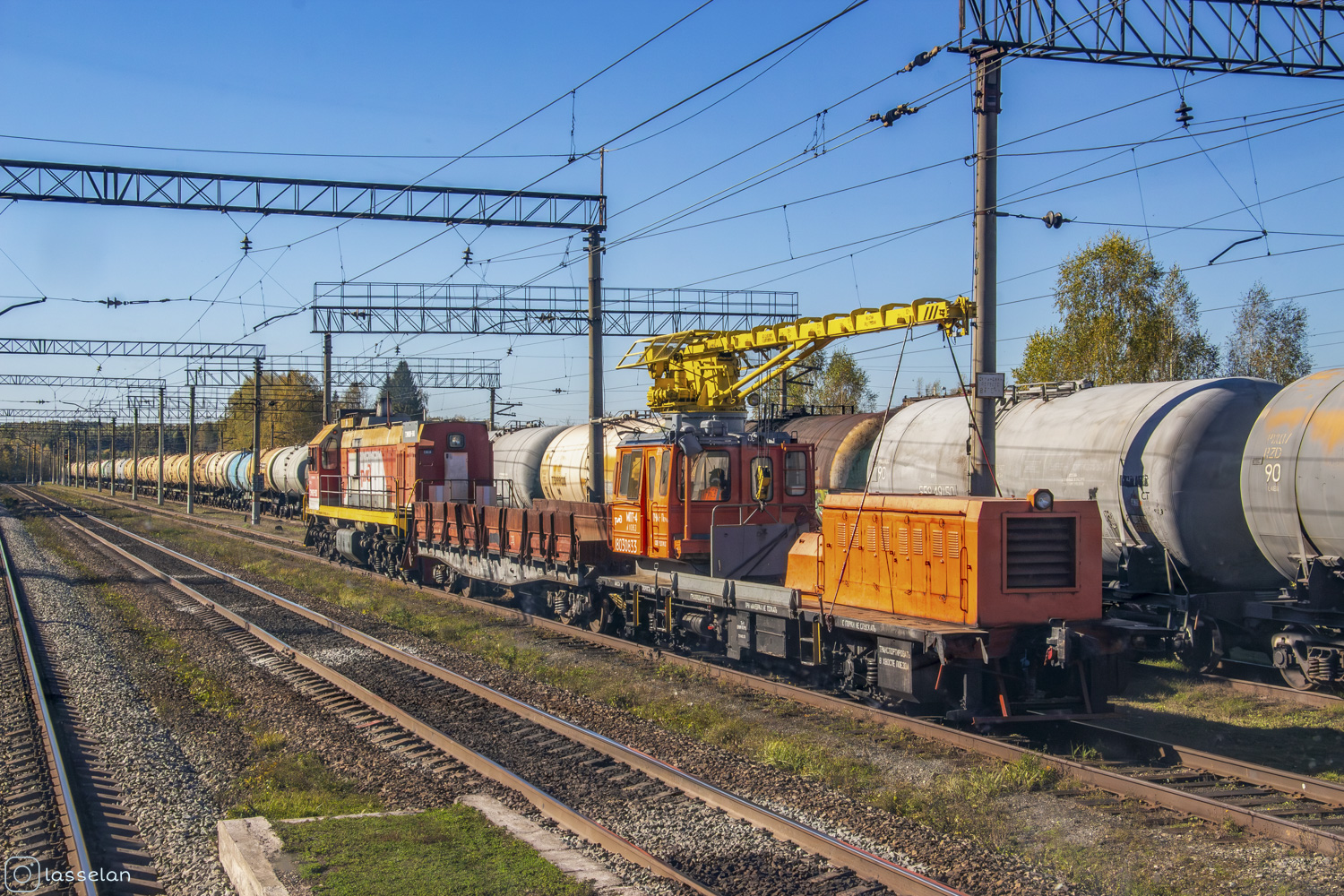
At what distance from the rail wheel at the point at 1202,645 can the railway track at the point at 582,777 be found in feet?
27.2

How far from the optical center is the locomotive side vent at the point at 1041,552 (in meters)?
9.79

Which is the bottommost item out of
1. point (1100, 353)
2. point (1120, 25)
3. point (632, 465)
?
point (632, 465)

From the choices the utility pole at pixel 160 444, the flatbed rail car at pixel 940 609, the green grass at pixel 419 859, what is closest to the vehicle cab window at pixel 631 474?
the flatbed rail car at pixel 940 609

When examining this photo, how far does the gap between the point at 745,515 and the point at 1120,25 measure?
8.33 metres

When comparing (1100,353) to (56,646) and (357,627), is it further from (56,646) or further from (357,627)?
(56,646)

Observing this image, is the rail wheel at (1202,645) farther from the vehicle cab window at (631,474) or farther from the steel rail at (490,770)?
the steel rail at (490,770)

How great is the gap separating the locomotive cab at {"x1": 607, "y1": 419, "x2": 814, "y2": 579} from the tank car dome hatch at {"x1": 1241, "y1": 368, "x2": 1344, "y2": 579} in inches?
224

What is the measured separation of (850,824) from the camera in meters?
7.79

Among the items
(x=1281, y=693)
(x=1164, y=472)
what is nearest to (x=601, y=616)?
(x=1164, y=472)

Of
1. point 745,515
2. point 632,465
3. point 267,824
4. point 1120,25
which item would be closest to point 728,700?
point 745,515

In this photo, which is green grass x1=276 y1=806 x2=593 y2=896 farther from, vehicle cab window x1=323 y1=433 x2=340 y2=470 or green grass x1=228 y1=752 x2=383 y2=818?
vehicle cab window x1=323 y1=433 x2=340 y2=470

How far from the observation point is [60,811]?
8.31 m

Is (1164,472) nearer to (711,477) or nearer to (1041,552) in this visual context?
(1041,552)

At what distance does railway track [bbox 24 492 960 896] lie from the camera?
680 cm
